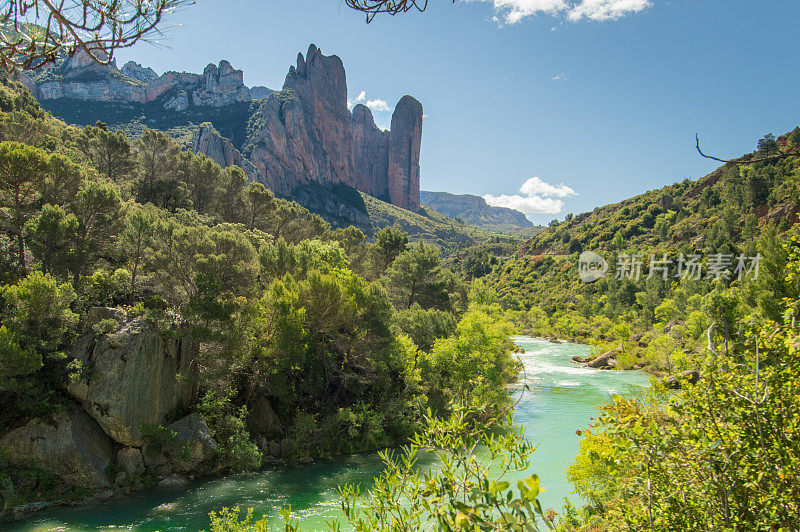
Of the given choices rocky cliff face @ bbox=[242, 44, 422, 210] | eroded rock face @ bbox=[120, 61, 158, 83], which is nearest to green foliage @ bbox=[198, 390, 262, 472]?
rocky cliff face @ bbox=[242, 44, 422, 210]

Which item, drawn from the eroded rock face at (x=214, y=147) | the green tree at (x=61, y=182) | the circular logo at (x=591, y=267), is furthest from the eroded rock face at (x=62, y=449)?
the eroded rock face at (x=214, y=147)

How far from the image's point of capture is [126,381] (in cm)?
1614

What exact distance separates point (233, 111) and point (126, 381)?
446ft

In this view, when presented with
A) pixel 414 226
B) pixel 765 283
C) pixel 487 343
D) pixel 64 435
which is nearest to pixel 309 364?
pixel 64 435

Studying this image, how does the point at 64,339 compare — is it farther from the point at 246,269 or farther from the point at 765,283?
the point at 765,283

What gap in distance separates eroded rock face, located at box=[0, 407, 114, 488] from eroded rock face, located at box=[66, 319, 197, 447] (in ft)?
2.29

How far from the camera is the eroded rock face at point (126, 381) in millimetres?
15766

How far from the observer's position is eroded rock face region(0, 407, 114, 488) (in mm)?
14492

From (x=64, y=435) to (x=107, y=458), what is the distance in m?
1.77

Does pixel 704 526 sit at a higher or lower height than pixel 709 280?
lower

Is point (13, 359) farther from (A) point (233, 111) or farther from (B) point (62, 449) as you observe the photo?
(A) point (233, 111)

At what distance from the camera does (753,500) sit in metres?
3.75

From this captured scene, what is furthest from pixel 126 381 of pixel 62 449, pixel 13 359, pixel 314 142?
pixel 314 142

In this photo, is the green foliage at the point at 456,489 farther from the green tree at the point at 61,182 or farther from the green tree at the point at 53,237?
the green tree at the point at 61,182
